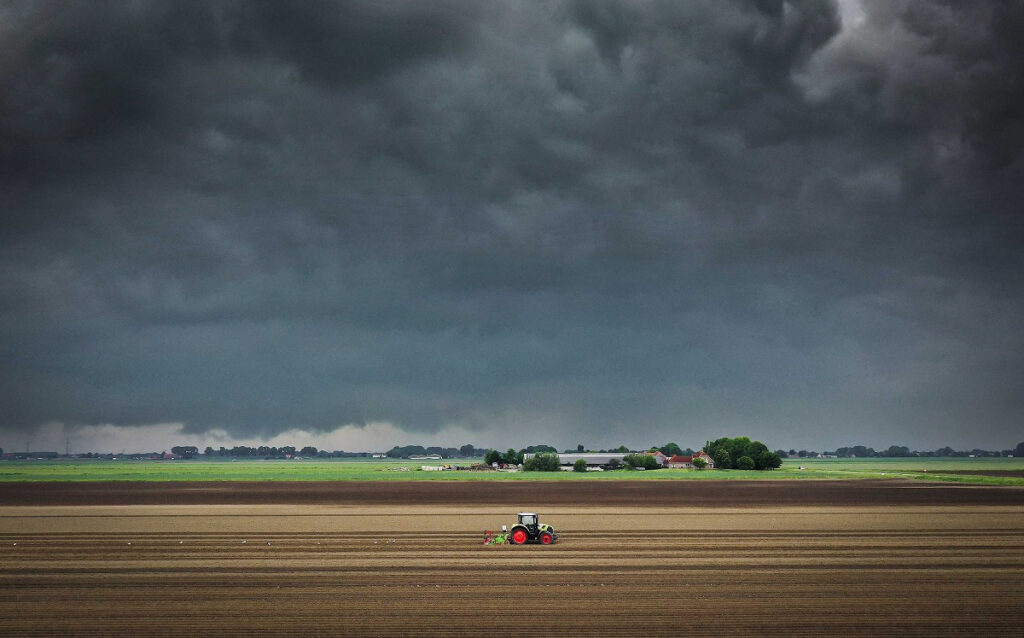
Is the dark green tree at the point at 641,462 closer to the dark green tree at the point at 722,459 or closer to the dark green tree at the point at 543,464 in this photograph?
the dark green tree at the point at 722,459

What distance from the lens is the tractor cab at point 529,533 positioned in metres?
37.5

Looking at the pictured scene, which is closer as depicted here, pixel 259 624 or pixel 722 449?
pixel 259 624

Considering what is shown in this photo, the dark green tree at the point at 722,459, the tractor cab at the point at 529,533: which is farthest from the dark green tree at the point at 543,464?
the tractor cab at the point at 529,533

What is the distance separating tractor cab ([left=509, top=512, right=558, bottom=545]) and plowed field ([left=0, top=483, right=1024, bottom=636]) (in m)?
0.64

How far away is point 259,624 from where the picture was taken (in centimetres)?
2227

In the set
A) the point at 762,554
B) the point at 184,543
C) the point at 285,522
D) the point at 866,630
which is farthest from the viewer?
the point at 285,522

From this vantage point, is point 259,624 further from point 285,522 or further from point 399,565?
point 285,522

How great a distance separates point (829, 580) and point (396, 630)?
16090 mm

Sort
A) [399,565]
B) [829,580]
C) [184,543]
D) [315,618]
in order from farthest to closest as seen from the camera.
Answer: [184,543] → [399,565] → [829,580] → [315,618]

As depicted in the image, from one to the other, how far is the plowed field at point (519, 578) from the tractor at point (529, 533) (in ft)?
2.09

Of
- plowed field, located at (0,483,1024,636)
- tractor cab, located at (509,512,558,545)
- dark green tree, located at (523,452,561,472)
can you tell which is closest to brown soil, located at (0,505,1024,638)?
plowed field, located at (0,483,1024,636)

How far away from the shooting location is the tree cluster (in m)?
174

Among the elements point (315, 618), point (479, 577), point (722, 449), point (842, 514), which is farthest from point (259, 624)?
point (722, 449)

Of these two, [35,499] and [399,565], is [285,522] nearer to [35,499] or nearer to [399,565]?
[399,565]
